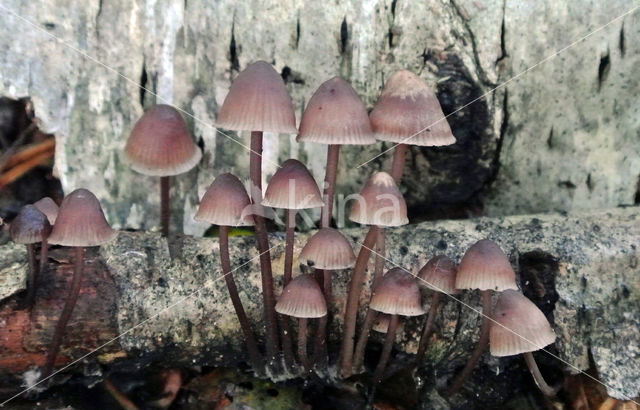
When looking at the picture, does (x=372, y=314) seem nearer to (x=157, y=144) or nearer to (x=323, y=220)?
(x=323, y=220)

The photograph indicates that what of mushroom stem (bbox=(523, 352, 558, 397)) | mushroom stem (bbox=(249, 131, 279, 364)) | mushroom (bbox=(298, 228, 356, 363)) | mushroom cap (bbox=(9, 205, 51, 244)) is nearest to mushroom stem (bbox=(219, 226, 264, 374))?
mushroom stem (bbox=(249, 131, 279, 364))

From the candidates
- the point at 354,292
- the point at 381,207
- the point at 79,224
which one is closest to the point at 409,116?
the point at 381,207

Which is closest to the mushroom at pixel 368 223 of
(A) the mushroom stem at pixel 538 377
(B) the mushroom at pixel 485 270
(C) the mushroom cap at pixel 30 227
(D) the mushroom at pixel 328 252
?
(D) the mushroom at pixel 328 252

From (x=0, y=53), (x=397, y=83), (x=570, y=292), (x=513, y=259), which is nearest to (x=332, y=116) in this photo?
(x=397, y=83)

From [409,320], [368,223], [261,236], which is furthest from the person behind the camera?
[409,320]

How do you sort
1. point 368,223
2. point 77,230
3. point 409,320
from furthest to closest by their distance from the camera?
point 409,320
point 368,223
point 77,230

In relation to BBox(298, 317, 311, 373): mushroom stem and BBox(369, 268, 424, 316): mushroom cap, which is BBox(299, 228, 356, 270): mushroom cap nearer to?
BBox(369, 268, 424, 316): mushroom cap

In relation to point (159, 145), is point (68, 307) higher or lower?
lower

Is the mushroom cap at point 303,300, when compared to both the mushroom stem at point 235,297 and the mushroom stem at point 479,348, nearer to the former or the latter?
the mushroom stem at point 235,297
